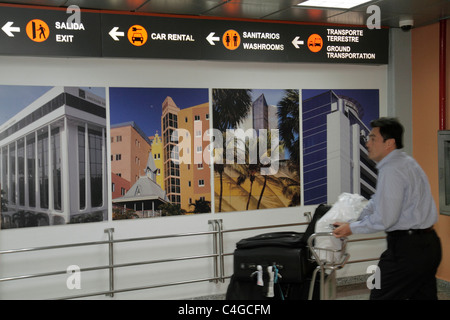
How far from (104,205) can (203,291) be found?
1434 millimetres

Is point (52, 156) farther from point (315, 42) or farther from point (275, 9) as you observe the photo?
point (315, 42)

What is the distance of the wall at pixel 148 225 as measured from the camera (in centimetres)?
538

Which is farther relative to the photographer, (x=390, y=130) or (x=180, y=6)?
(x=180, y=6)

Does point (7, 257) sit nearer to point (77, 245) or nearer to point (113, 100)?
point (77, 245)

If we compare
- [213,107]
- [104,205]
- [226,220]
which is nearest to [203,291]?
[226,220]

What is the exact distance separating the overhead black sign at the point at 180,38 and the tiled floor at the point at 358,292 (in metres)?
2.54

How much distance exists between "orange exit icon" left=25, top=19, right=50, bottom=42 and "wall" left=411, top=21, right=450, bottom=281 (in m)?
4.21

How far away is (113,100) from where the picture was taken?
5727 mm

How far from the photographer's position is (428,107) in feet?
22.2

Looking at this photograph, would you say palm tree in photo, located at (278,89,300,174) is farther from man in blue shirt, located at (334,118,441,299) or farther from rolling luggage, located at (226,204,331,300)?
man in blue shirt, located at (334,118,441,299)

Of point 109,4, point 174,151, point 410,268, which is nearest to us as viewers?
point 410,268

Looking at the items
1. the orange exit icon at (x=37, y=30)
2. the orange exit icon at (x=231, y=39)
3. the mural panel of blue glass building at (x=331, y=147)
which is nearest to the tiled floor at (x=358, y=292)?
the mural panel of blue glass building at (x=331, y=147)

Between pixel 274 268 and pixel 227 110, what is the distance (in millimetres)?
2451

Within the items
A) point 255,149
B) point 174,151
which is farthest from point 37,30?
point 255,149
